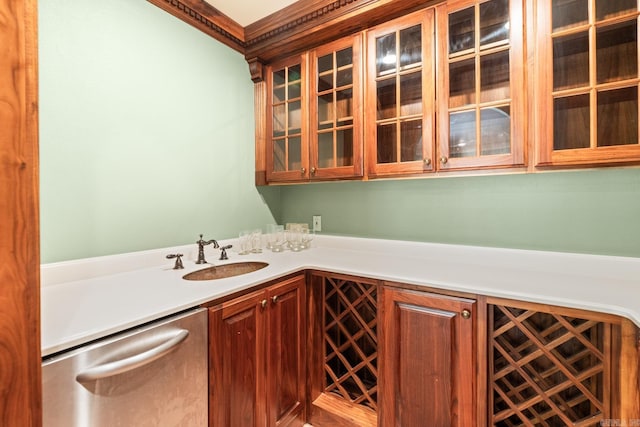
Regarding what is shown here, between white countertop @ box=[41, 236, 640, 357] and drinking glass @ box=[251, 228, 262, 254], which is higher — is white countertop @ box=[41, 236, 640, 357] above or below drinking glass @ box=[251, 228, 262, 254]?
below

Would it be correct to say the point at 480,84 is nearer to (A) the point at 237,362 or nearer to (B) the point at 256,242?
(B) the point at 256,242

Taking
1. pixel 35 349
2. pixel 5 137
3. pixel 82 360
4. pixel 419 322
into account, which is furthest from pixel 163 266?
pixel 419 322

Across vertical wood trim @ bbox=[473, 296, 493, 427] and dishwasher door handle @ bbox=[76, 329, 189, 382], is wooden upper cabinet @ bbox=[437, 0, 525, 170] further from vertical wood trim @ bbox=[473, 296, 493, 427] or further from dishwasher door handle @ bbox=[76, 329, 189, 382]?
dishwasher door handle @ bbox=[76, 329, 189, 382]

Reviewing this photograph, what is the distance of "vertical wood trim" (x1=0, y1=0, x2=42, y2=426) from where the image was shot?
1.79 ft

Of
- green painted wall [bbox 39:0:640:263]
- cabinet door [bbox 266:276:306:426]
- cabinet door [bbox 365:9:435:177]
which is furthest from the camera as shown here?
cabinet door [bbox 365:9:435:177]

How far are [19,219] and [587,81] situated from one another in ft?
6.32

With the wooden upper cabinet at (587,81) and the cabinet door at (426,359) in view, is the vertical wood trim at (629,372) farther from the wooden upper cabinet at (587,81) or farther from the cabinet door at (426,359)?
the wooden upper cabinet at (587,81)

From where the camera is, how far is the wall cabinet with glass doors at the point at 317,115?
1.73m

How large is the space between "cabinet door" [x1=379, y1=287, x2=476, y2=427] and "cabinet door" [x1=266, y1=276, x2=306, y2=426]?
0.44 metres

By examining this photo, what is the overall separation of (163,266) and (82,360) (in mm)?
810

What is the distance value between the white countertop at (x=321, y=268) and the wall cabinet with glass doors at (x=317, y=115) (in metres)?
0.60

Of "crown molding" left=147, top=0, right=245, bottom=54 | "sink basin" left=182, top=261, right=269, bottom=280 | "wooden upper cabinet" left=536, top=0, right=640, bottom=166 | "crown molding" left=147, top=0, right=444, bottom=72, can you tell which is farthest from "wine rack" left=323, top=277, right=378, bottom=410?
"crown molding" left=147, top=0, right=245, bottom=54

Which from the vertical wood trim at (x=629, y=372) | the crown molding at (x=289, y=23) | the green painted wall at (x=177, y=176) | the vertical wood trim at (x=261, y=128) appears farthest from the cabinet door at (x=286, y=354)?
the crown molding at (x=289, y=23)

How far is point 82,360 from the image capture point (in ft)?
2.50
